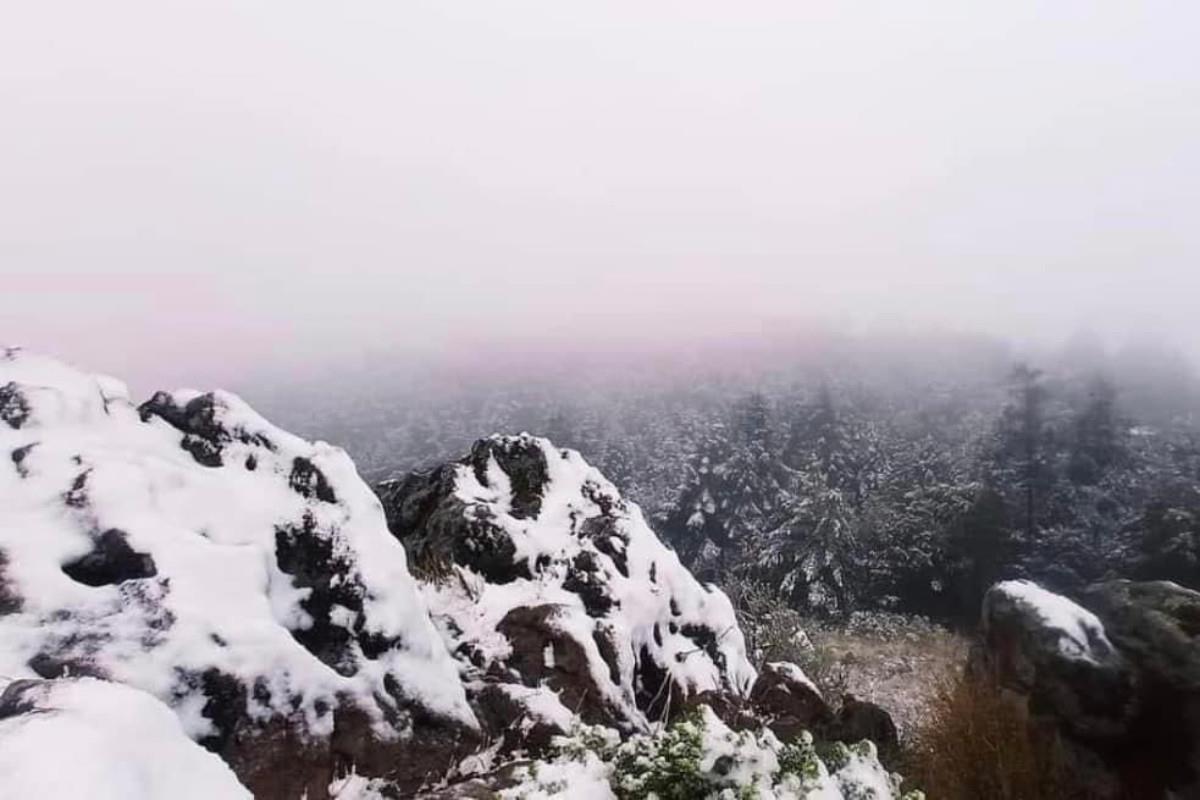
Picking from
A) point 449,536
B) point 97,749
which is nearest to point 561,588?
point 449,536

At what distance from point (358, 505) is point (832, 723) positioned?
935 cm

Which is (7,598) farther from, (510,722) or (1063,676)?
(1063,676)

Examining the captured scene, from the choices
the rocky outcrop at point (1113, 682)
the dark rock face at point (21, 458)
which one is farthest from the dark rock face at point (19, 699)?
the rocky outcrop at point (1113, 682)

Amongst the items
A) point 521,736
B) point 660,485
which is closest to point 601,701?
point 521,736

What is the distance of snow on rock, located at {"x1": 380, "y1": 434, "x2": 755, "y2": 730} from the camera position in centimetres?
1055

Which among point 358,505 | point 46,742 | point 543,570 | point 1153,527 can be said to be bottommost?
point 1153,527

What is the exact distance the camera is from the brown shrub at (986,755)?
12.0 meters

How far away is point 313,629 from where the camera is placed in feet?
27.7

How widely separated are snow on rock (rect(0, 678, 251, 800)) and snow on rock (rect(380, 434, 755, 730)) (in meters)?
6.50

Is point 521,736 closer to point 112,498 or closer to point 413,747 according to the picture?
point 413,747

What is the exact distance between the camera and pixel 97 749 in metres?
3.35

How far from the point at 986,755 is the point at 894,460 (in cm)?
5756

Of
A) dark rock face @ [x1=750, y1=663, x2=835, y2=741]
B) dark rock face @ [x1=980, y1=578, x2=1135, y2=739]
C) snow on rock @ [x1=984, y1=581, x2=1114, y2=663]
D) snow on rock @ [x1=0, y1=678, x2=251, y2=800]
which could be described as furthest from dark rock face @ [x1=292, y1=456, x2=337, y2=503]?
snow on rock @ [x1=984, y1=581, x2=1114, y2=663]

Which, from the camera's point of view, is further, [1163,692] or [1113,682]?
[1113,682]
